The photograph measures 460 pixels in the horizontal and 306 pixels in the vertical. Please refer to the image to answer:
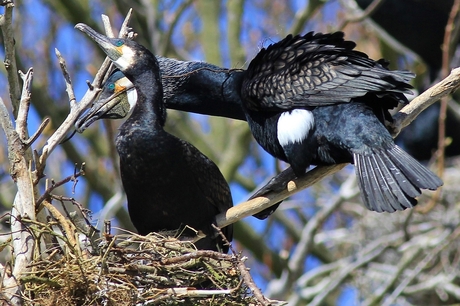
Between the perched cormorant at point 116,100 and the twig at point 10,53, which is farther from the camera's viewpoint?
the perched cormorant at point 116,100

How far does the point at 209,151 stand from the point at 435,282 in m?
2.39

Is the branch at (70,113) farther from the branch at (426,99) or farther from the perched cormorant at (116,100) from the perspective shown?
the branch at (426,99)

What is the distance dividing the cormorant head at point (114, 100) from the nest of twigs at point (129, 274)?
41.6 inches

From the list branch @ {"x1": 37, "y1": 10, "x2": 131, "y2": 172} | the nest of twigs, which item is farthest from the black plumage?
the nest of twigs

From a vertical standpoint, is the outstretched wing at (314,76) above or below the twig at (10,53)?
below

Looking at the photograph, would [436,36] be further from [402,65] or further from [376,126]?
[376,126]

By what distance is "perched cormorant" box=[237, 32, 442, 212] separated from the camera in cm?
390

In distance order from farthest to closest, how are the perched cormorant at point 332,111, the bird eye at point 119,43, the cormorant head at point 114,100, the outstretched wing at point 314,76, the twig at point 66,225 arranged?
the cormorant head at point 114,100 < the bird eye at point 119,43 < the outstretched wing at point 314,76 < the perched cormorant at point 332,111 < the twig at point 66,225

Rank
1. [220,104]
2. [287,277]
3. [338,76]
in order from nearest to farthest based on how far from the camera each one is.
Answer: [338,76], [220,104], [287,277]

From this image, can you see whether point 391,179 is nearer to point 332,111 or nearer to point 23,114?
point 332,111

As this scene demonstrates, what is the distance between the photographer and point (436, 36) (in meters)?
7.80

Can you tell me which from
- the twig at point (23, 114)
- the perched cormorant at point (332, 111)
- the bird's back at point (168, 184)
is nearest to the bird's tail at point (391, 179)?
the perched cormorant at point (332, 111)

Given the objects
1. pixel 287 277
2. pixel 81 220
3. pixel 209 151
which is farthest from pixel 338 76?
pixel 209 151

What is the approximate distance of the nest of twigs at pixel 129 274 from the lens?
3281 mm
